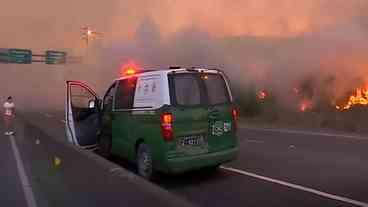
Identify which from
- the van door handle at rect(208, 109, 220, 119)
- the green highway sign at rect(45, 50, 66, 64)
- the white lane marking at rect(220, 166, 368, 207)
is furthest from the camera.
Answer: the green highway sign at rect(45, 50, 66, 64)

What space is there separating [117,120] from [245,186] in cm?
351

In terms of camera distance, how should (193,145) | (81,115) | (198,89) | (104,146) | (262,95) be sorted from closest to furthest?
1. (193,145)
2. (198,89)
3. (104,146)
4. (81,115)
5. (262,95)

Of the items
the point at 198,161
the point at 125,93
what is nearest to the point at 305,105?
the point at 125,93

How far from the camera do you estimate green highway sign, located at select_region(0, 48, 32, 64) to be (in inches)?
2569

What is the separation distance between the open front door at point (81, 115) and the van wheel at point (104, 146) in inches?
25.3

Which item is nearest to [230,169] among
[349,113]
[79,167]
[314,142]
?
[79,167]

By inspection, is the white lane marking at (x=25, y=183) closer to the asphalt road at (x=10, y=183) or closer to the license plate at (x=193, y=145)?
the asphalt road at (x=10, y=183)

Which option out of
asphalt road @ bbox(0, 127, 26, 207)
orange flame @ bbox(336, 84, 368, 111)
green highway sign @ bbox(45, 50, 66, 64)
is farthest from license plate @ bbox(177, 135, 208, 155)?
green highway sign @ bbox(45, 50, 66, 64)

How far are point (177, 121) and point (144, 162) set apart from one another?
1229 mm

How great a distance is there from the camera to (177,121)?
32.4 ft

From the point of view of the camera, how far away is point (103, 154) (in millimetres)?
13281

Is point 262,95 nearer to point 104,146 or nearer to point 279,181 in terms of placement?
point 104,146

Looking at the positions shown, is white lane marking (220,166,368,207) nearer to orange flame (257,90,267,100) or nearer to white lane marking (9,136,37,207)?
white lane marking (9,136,37,207)

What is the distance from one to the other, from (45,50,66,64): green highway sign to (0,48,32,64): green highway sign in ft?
6.58
